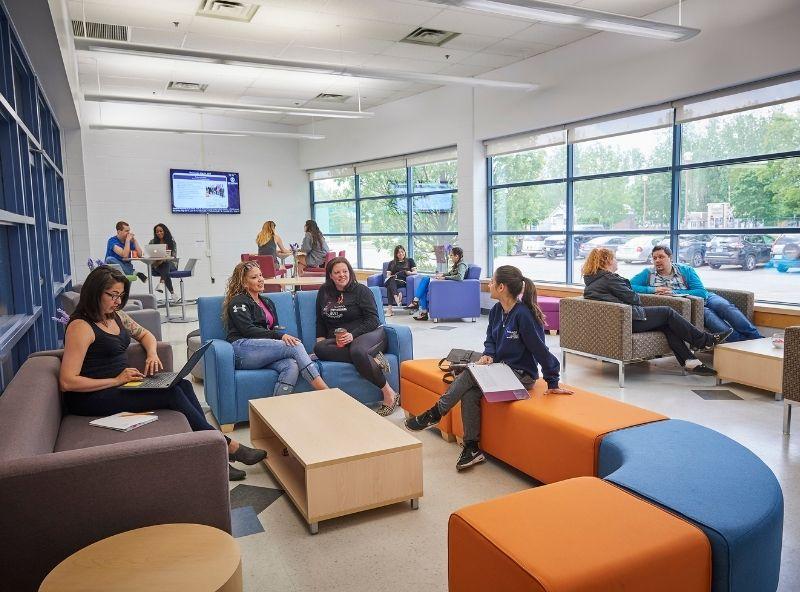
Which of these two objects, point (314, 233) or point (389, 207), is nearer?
point (314, 233)

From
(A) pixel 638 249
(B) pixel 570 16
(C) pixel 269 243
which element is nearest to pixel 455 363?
(B) pixel 570 16

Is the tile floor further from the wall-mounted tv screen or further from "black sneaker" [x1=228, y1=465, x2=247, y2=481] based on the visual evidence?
the wall-mounted tv screen

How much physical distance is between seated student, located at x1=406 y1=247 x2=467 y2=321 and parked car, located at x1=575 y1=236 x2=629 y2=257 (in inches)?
61.8

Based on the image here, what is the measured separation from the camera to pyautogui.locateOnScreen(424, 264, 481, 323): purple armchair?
8.56 metres

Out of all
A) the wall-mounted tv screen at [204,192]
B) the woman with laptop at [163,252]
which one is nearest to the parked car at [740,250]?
the woman with laptop at [163,252]

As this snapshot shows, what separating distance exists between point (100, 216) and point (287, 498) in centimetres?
959

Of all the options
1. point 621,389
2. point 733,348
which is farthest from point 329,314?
point 733,348

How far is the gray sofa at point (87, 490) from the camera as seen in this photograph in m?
1.83

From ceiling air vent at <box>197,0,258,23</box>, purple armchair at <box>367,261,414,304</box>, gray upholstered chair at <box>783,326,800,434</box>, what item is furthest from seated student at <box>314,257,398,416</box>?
purple armchair at <box>367,261,414,304</box>

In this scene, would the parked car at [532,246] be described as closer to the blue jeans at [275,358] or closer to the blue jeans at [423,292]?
the blue jeans at [423,292]

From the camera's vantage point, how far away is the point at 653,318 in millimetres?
5258

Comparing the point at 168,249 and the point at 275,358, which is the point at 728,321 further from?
the point at 168,249

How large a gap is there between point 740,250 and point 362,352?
435cm

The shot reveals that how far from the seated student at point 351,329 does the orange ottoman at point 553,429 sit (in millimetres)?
1086
